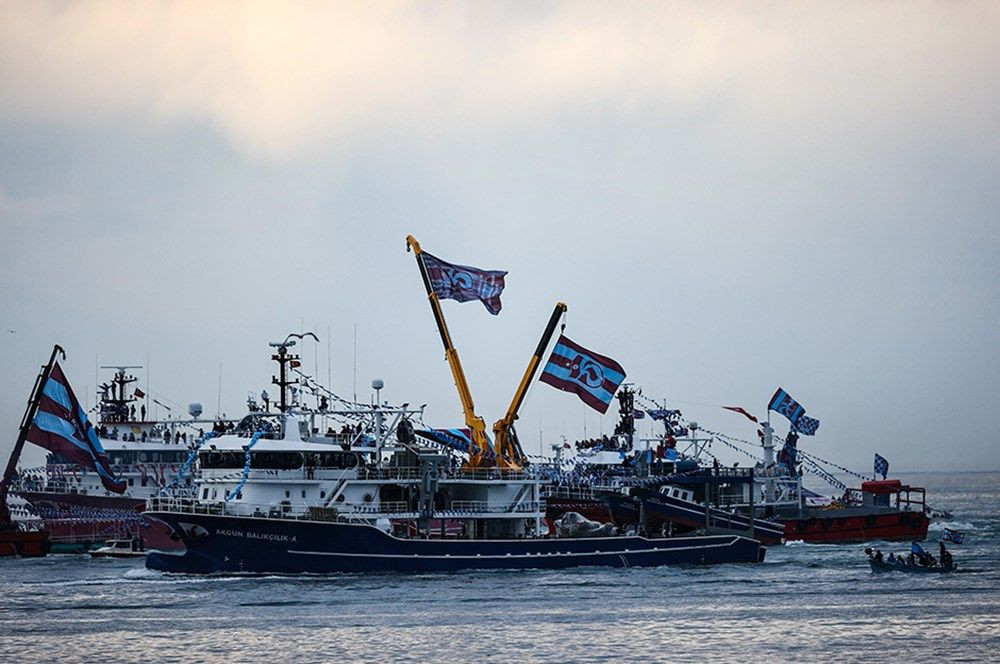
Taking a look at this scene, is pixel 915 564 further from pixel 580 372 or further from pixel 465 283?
pixel 465 283

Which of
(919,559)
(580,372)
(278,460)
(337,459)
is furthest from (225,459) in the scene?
(919,559)

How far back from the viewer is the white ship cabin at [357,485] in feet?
218

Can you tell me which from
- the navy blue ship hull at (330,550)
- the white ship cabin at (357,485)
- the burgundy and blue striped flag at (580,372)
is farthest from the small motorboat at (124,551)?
the burgundy and blue striped flag at (580,372)

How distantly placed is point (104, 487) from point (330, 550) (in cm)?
3522

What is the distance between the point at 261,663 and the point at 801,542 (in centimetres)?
5308

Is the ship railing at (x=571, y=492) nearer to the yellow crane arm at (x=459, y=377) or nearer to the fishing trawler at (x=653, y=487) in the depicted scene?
the fishing trawler at (x=653, y=487)

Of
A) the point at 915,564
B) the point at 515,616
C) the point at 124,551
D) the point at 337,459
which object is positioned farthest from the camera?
the point at 124,551

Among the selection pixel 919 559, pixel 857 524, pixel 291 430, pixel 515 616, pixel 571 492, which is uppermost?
pixel 291 430

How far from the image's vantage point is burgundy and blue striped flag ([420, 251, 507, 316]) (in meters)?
71.1

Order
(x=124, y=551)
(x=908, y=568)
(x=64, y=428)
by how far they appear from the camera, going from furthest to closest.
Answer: (x=124, y=551), (x=64, y=428), (x=908, y=568)

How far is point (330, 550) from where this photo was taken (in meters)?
64.8

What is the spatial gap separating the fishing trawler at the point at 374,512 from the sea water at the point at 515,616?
1046 mm

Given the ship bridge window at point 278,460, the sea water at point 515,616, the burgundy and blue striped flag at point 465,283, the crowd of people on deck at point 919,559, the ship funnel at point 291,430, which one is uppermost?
the burgundy and blue striped flag at point 465,283

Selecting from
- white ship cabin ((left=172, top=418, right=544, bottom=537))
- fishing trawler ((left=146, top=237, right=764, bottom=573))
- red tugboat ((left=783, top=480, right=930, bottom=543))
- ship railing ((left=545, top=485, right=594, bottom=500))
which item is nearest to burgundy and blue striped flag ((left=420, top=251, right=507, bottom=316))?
fishing trawler ((left=146, top=237, right=764, bottom=573))
